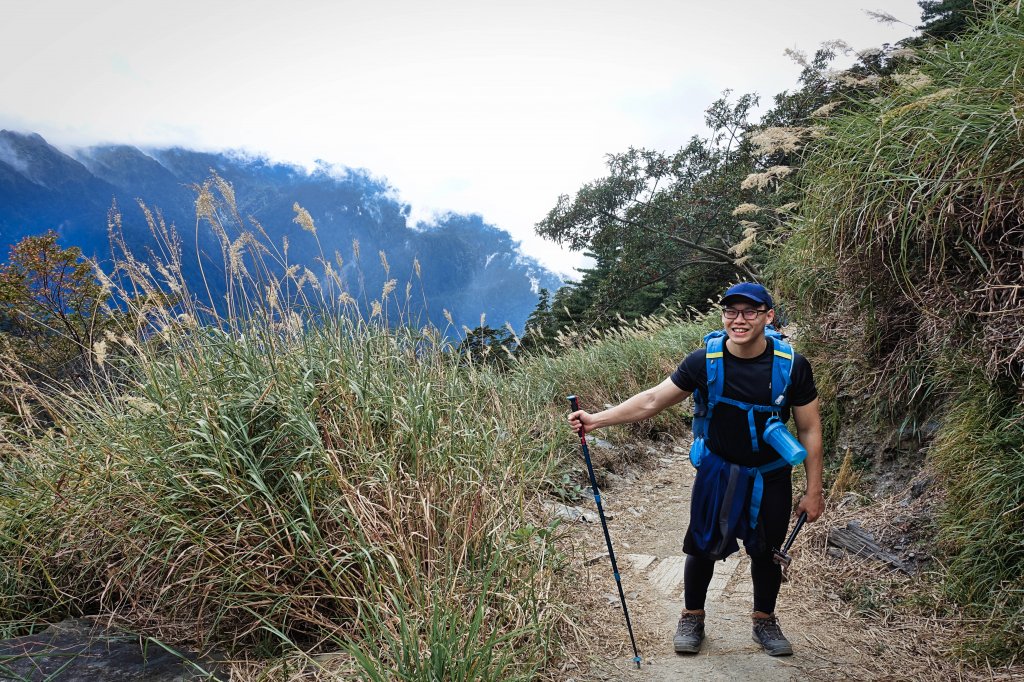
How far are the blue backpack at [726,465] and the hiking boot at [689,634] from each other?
444 millimetres

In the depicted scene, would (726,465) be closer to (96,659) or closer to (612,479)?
(96,659)

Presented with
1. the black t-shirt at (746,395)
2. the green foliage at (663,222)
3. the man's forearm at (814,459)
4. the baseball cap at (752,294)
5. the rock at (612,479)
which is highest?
the green foliage at (663,222)

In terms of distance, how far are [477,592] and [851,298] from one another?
3.49 m

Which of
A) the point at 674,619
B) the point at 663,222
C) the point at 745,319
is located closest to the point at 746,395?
the point at 745,319

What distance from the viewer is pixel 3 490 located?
3.40 m

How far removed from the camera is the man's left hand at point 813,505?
2.94 meters

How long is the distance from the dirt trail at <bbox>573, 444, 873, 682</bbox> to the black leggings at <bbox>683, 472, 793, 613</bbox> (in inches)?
10.2

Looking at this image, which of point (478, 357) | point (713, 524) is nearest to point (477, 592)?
point (713, 524)

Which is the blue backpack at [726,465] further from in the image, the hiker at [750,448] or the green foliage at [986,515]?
the green foliage at [986,515]

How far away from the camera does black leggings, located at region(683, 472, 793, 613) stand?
298cm

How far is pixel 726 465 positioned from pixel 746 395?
386 mm

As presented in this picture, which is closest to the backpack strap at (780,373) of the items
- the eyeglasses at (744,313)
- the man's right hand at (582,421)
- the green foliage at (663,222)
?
the eyeglasses at (744,313)

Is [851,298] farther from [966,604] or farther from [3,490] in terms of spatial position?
[3,490]

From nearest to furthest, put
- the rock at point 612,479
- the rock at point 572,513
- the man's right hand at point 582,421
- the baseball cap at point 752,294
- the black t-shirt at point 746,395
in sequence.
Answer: the baseball cap at point 752,294 < the black t-shirt at point 746,395 < the man's right hand at point 582,421 < the rock at point 572,513 < the rock at point 612,479
